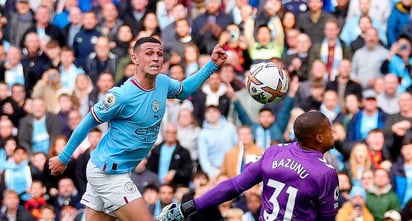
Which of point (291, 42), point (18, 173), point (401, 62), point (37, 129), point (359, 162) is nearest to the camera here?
point (359, 162)

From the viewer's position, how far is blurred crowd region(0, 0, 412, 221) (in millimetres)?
17672

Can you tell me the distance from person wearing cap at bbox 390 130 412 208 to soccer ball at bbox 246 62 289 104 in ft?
13.9

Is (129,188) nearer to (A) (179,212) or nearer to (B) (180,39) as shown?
(A) (179,212)

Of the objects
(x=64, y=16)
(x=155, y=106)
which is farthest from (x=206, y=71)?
(x=64, y=16)

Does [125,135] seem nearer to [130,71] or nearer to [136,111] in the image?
[136,111]

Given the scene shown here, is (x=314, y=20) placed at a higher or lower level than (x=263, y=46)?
higher

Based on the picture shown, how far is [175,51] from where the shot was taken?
66.8 ft

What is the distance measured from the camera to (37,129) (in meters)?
19.9

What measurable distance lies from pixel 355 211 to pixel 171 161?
3.02 metres

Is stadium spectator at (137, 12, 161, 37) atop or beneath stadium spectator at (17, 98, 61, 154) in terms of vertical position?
atop

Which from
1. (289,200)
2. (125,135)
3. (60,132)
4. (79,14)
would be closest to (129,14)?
(79,14)

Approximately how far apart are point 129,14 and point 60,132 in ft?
9.57

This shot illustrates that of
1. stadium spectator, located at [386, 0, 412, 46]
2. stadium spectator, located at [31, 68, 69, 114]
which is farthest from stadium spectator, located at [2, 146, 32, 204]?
stadium spectator, located at [386, 0, 412, 46]

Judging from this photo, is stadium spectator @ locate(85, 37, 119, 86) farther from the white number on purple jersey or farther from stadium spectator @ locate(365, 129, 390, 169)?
the white number on purple jersey
